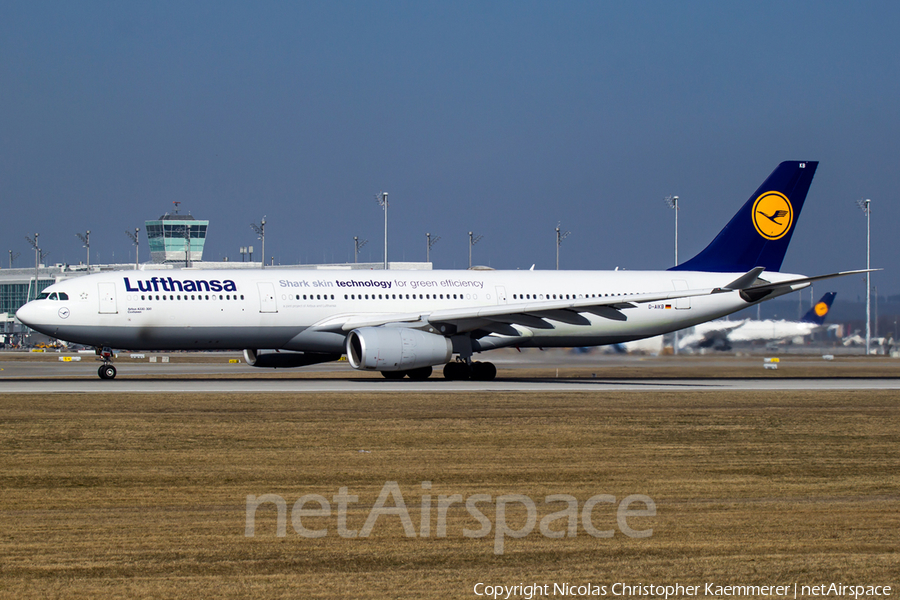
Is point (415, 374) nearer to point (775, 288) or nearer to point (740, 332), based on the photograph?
point (775, 288)

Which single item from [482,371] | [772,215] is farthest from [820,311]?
[482,371]

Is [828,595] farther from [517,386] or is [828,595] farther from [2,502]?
[517,386]

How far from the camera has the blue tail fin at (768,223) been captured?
38.2 meters

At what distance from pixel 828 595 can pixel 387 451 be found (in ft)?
27.8

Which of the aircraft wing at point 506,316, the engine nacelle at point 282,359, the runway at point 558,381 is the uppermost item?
the aircraft wing at point 506,316

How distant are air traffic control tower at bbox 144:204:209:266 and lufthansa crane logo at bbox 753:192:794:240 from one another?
13165cm

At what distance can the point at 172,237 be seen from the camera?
161625 millimetres

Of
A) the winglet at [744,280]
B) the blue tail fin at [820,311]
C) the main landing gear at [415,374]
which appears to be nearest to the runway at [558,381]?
the main landing gear at [415,374]

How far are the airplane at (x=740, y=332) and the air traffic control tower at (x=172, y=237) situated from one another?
122 meters

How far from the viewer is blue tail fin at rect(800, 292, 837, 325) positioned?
55438 millimetres

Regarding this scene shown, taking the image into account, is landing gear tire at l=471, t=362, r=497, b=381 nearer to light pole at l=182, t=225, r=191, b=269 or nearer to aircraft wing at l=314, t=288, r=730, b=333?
aircraft wing at l=314, t=288, r=730, b=333

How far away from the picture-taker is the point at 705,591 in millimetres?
7570

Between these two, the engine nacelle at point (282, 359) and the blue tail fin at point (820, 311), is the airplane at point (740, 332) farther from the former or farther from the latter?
the engine nacelle at point (282, 359)

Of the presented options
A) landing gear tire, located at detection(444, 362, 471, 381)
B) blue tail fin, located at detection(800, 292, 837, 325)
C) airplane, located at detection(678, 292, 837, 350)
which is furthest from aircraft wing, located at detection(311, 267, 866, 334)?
blue tail fin, located at detection(800, 292, 837, 325)
